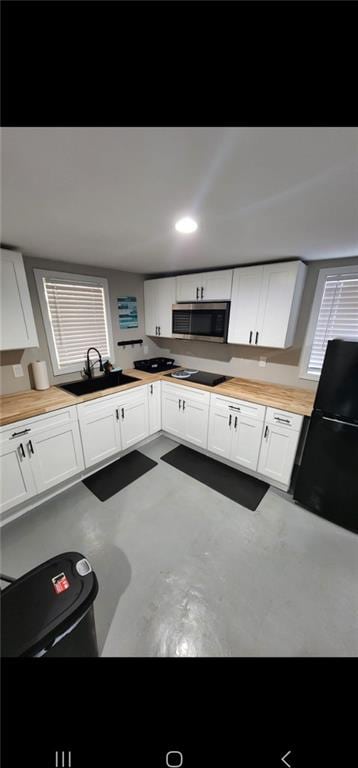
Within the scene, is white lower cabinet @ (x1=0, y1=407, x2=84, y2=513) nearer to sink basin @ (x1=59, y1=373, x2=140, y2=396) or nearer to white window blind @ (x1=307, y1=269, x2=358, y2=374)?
sink basin @ (x1=59, y1=373, x2=140, y2=396)

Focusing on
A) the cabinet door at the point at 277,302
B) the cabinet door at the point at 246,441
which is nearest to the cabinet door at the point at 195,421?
the cabinet door at the point at 246,441

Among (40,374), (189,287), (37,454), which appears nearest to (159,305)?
(189,287)

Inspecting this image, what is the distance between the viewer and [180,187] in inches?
40.1

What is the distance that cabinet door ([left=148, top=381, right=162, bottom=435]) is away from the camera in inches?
119

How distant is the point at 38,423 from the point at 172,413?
1.58m

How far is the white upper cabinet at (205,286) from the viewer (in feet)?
8.54

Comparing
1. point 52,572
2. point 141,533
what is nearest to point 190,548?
point 141,533

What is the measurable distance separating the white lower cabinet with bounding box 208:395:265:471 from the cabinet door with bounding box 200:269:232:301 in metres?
1.14

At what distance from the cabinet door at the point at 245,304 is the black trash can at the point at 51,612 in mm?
2326

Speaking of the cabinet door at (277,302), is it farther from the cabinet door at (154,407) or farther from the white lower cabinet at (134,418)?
the white lower cabinet at (134,418)

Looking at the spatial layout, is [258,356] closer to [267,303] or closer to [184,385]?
[267,303]

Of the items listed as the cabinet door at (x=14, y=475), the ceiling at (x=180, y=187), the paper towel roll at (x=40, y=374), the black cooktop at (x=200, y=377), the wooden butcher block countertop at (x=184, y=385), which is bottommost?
the cabinet door at (x=14, y=475)
